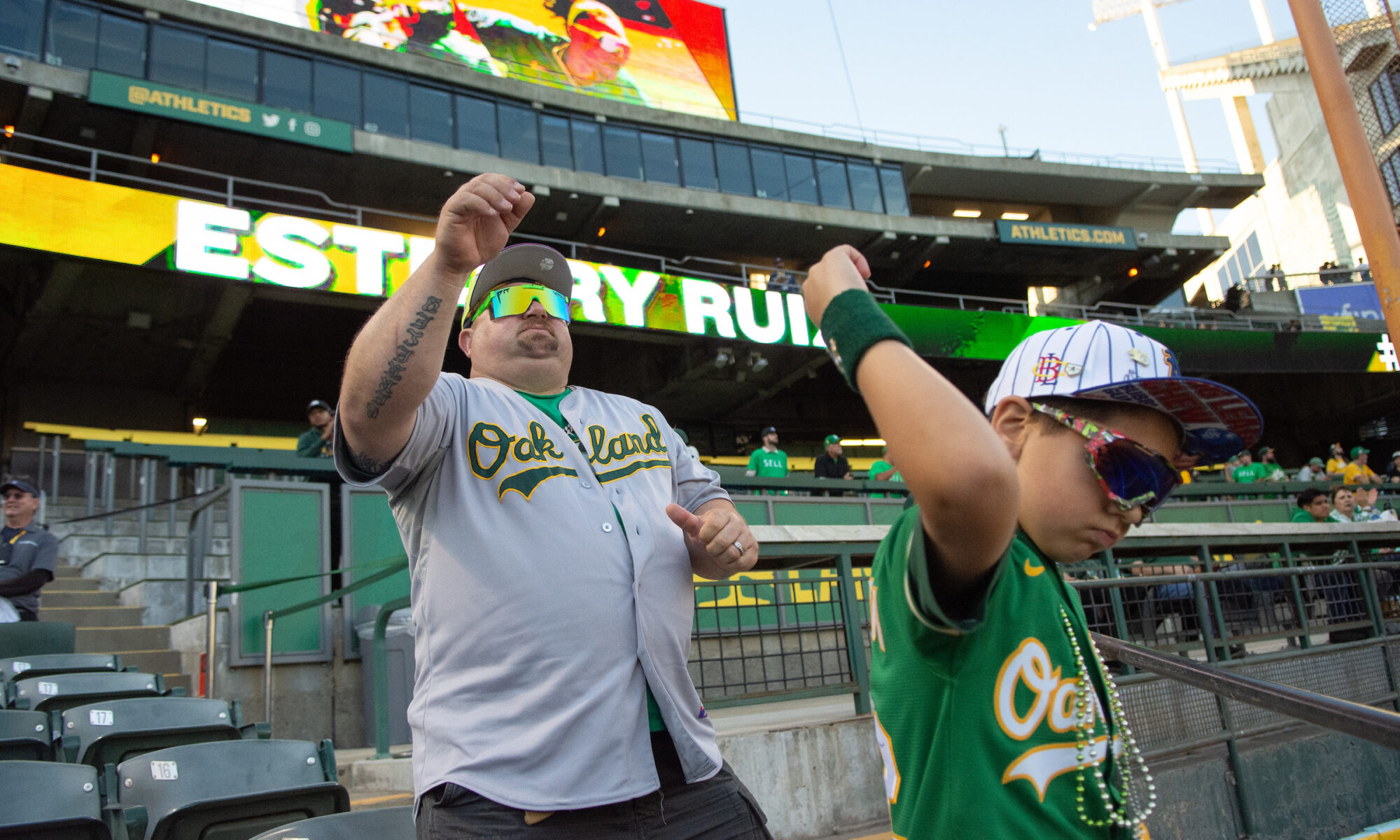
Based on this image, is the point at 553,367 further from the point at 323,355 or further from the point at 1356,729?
the point at 323,355

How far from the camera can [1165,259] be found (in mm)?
29266

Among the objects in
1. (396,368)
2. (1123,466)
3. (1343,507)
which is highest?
(1343,507)

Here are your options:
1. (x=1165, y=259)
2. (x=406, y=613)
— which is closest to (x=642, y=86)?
(x=1165, y=259)

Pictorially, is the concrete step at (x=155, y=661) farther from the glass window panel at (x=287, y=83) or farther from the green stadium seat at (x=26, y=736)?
the glass window panel at (x=287, y=83)

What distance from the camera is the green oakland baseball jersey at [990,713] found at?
45.0 inches

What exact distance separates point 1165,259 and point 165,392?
95.3ft

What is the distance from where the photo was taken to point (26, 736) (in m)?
3.76

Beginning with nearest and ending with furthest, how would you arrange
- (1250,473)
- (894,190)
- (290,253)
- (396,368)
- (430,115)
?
1. (396,368)
2. (290,253)
3. (1250,473)
4. (430,115)
5. (894,190)

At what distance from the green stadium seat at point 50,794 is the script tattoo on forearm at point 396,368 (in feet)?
6.32

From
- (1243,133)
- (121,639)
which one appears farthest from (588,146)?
(1243,133)

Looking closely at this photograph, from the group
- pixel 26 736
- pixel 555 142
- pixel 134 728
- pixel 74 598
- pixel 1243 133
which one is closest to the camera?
pixel 26 736

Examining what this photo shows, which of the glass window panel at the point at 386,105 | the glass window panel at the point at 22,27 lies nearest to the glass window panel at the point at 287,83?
the glass window panel at the point at 386,105

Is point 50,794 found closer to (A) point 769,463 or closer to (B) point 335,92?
Result: (A) point 769,463

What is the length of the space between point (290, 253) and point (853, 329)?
15.5 metres
